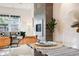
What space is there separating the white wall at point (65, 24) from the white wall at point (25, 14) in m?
0.36

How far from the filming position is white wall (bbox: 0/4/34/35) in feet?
5.32

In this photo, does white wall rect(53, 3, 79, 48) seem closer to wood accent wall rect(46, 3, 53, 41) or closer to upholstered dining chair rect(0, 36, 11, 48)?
wood accent wall rect(46, 3, 53, 41)

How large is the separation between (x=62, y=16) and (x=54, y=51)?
537 millimetres

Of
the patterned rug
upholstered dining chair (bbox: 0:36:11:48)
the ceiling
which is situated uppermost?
the ceiling

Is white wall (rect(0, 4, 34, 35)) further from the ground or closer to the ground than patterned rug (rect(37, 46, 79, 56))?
further from the ground

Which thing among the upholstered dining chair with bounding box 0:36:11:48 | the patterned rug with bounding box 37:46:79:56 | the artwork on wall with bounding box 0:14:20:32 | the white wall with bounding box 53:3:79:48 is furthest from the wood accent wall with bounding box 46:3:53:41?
the upholstered dining chair with bounding box 0:36:11:48

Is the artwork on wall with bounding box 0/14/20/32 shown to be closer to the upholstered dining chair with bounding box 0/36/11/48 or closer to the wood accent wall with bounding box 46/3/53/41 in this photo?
the upholstered dining chair with bounding box 0/36/11/48

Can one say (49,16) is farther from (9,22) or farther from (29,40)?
(9,22)

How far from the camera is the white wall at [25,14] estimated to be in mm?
1622

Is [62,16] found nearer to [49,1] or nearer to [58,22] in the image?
[58,22]

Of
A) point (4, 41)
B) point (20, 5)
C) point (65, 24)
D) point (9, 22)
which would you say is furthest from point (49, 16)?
point (4, 41)

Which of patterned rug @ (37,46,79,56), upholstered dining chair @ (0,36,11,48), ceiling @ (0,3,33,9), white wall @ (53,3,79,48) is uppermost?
ceiling @ (0,3,33,9)

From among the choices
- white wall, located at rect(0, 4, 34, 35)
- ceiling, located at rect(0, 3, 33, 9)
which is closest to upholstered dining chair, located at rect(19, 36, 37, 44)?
white wall, located at rect(0, 4, 34, 35)

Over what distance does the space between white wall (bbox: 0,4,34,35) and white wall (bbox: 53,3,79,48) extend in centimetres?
36
